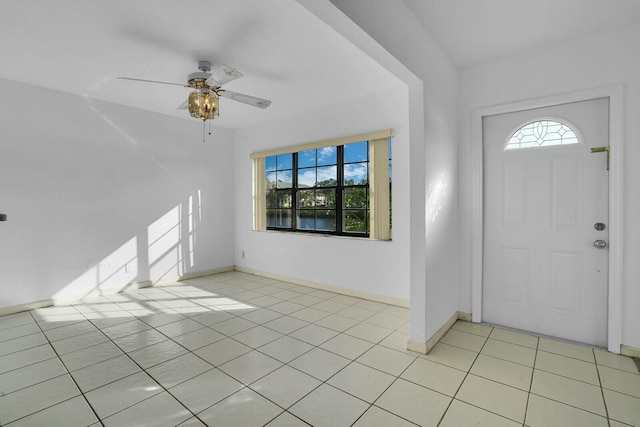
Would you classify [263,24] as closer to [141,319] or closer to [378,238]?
[378,238]

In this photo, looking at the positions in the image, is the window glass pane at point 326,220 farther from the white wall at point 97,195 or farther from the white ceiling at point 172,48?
the white wall at point 97,195

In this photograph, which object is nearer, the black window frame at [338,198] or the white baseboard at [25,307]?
the white baseboard at [25,307]

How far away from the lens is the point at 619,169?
258 cm

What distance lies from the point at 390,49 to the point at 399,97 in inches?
69.9

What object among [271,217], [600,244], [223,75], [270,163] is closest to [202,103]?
[223,75]

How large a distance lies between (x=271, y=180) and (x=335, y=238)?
1780 mm

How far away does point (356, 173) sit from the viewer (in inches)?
174

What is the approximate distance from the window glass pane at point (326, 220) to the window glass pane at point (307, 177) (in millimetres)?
470

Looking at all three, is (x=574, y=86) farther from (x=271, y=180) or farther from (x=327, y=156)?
(x=271, y=180)

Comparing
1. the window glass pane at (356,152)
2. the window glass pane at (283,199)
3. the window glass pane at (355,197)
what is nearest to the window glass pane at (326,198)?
the window glass pane at (355,197)

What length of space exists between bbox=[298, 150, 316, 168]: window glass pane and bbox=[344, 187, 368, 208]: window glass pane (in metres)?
0.78

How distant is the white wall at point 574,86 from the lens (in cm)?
254

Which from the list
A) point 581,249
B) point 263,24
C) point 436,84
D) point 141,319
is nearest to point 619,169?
point 581,249

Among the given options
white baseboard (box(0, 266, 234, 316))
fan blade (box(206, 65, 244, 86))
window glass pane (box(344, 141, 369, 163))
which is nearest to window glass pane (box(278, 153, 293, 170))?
window glass pane (box(344, 141, 369, 163))
